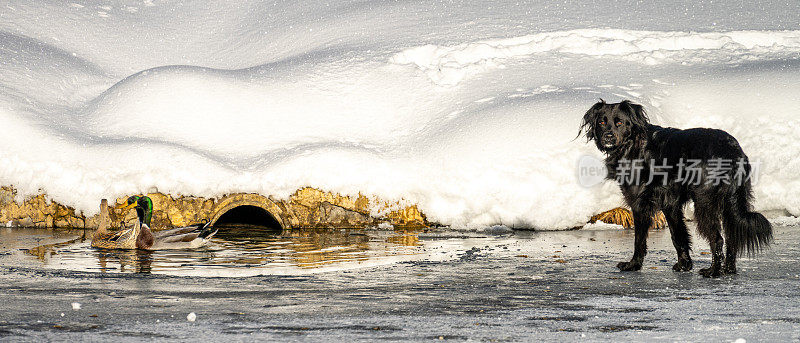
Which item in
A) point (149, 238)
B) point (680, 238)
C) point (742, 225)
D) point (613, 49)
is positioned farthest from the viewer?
point (613, 49)

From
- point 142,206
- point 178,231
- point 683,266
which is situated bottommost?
point 683,266

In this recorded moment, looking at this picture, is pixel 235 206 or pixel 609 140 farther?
pixel 235 206

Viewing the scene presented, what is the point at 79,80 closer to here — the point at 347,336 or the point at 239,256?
the point at 239,256

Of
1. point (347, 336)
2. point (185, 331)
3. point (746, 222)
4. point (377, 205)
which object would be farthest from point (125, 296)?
point (377, 205)

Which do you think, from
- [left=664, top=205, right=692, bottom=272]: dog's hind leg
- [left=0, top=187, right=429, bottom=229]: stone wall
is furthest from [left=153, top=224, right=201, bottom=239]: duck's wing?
[left=664, top=205, right=692, bottom=272]: dog's hind leg

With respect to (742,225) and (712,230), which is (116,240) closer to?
(712,230)

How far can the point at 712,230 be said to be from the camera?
7.49m

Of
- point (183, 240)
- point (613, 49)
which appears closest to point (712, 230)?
point (183, 240)

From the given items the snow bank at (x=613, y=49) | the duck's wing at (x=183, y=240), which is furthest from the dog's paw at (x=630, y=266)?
the snow bank at (x=613, y=49)

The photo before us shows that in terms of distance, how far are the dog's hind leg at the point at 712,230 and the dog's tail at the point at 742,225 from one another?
0.27 feet

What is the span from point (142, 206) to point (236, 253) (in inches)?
81.6

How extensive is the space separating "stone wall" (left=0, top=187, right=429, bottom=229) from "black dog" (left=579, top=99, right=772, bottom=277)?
4.73 m

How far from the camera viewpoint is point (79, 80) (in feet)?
61.9
